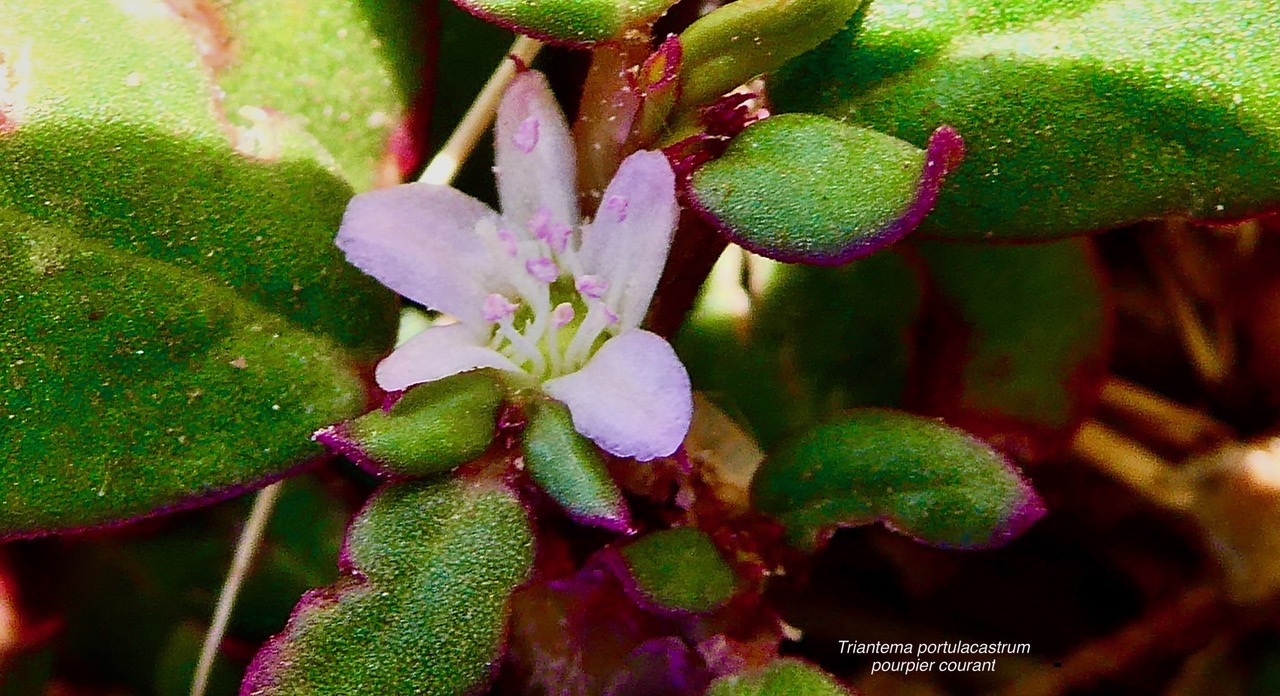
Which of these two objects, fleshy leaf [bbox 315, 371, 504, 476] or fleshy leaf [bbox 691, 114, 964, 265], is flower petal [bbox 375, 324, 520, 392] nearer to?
fleshy leaf [bbox 315, 371, 504, 476]

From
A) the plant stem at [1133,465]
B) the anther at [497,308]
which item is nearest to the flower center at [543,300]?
the anther at [497,308]

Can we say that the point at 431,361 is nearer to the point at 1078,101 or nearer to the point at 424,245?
the point at 424,245

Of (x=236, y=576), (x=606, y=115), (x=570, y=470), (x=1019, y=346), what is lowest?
(x=236, y=576)

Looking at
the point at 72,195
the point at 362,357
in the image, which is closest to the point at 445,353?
the point at 362,357

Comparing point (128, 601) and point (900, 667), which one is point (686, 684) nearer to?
point (900, 667)

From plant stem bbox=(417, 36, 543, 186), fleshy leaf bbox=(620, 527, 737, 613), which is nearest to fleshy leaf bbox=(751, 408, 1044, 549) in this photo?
fleshy leaf bbox=(620, 527, 737, 613)

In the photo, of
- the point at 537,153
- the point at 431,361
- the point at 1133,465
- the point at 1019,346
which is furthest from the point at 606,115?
the point at 1133,465
